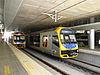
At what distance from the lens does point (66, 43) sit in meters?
9.46

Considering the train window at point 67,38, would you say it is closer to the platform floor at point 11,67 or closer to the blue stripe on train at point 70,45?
the blue stripe on train at point 70,45

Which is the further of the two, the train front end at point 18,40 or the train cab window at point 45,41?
the train front end at point 18,40

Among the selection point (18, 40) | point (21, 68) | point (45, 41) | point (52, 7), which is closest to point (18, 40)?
point (18, 40)

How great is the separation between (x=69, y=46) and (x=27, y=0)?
5.59 metres

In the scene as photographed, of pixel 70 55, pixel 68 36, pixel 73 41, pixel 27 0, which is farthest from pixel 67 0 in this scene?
pixel 70 55

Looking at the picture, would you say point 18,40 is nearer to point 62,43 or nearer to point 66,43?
point 62,43

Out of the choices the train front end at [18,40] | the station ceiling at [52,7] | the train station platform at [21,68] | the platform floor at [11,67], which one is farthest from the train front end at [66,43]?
the train front end at [18,40]

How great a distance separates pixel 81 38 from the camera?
27.9 metres

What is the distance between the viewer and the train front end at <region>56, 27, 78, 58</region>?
30.0ft

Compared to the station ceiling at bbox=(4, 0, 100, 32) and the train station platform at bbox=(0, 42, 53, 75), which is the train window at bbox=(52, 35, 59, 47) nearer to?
the station ceiling at bbox=(4, 0, 100, 32)

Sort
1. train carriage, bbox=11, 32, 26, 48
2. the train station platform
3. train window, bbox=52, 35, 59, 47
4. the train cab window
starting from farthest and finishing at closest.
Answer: train carriage, bbox=11, 32, 26, 48 → the train cab window → train window, bbox=52, 35, 59, 47 → the train station platform

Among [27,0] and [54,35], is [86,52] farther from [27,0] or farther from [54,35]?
[27,0]

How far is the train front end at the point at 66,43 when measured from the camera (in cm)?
915

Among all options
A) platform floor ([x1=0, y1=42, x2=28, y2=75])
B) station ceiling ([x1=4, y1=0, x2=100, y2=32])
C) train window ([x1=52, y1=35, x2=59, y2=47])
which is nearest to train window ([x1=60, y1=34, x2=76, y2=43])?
train window ([x1=52, y1=35, x2=59, y2=47])
